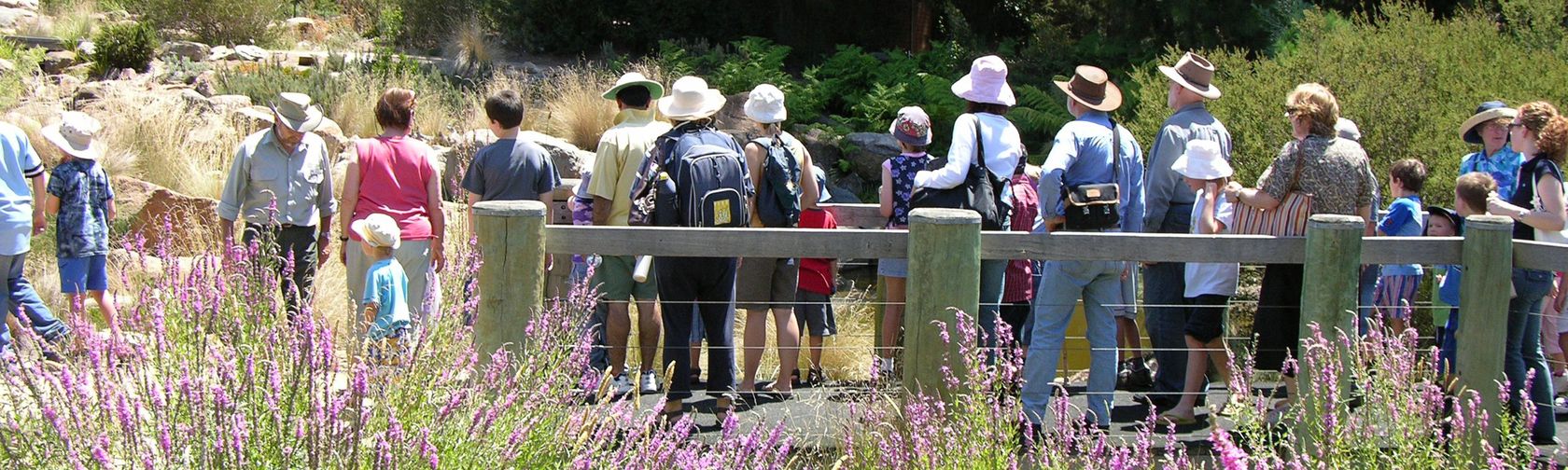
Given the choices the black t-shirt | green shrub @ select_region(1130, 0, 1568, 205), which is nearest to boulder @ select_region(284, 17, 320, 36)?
green shrub @ select_region(1130, 0, 1568, 205)

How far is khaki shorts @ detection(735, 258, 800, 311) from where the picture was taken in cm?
603

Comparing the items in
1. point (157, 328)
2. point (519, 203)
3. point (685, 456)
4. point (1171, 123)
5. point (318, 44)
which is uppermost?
point (318, 44)

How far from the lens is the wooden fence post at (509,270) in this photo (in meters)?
4.43

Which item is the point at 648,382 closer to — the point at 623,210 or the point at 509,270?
the point at 623,210

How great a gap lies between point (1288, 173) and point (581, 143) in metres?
11.3

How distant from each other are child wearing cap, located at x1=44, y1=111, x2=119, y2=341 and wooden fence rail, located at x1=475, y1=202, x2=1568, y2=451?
293cm

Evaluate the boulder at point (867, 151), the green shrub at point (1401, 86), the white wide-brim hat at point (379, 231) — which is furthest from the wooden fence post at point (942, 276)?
the boulder at point (867, 151)

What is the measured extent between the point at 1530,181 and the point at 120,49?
54.1 feet

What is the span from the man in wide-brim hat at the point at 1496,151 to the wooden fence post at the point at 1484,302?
5.72 feet

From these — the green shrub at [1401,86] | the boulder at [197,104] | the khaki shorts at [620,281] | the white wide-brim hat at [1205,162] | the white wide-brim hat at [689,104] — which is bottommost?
the khaki shorts at [620,281]

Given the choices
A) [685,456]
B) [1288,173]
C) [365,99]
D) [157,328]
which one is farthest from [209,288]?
[365,99]

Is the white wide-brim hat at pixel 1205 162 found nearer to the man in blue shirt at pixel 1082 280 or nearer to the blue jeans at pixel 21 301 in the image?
the man in blue shirt at pixel 1082 280

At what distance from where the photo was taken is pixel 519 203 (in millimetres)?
4500

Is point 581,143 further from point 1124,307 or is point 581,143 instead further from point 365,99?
point 1124,307
